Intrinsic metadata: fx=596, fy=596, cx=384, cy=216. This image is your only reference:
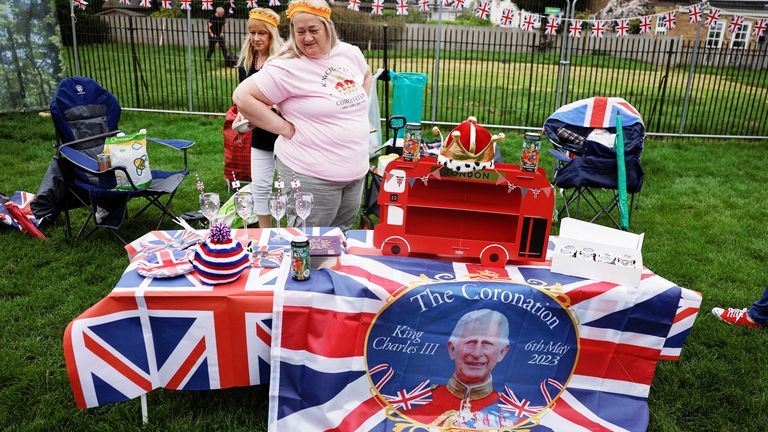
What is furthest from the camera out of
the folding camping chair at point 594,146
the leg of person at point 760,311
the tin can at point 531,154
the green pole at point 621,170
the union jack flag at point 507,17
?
the union jack flag at point 507,17

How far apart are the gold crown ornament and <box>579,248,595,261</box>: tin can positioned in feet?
1.70

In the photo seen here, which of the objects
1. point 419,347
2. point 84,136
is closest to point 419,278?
point 419,347

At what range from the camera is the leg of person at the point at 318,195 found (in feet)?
9.61

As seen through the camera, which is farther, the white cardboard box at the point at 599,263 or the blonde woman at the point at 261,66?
the blonde woman at the point at 261,66

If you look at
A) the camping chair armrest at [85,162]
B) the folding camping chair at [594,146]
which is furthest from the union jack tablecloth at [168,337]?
the folding camping chair at [594,146]

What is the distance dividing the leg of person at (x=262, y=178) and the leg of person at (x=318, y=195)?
771mm

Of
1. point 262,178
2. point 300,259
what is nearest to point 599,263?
point 300,259

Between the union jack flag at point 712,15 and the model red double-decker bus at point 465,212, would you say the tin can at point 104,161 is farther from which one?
the union jack flag at point 712,15

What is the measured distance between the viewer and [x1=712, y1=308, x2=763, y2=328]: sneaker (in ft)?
11.4

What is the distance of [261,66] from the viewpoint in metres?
3.81

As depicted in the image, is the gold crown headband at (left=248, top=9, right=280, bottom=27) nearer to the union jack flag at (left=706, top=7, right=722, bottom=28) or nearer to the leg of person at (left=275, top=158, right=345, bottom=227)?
the leg of person at (left=275, top=158, right=345, bottom=227)

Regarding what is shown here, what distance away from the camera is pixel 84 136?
443 cm

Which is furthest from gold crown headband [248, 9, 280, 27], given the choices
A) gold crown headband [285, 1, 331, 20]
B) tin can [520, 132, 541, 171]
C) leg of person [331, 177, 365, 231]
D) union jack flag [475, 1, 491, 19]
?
union jack flag [475, 1, 491, 19]

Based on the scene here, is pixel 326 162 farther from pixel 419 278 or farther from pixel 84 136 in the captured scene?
pixel 84 136
